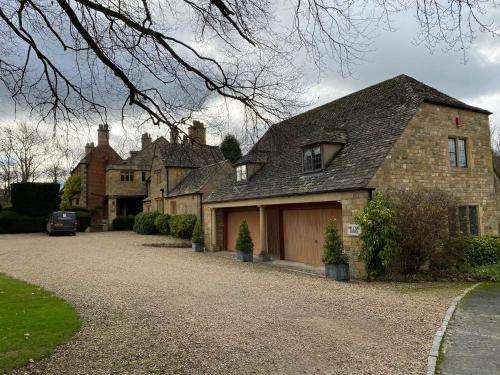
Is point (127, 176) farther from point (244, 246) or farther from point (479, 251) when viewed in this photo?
point (479, 251)

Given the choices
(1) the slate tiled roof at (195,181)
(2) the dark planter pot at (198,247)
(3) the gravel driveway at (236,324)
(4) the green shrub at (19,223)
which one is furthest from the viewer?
(4) the green shrub at (19,223)

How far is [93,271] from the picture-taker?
48.8ft

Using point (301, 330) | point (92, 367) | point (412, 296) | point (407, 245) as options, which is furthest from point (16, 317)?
point (407, 245)

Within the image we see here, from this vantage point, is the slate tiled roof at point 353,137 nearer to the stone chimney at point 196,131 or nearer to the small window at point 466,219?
the small window at point 466,219

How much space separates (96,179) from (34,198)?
932 cm

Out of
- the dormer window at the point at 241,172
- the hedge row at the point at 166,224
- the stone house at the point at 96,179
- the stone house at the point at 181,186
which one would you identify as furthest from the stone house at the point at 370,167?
the stone house at the point at 96,179

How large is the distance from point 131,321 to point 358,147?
10.7 m

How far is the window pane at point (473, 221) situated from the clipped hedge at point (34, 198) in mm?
33022

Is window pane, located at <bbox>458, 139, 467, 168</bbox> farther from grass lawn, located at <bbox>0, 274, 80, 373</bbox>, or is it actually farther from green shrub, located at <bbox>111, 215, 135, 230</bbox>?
green shrub, located at <bbox>111, 215, 135, 230</bbox>

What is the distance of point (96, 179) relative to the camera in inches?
1778

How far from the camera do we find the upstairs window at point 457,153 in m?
16.1

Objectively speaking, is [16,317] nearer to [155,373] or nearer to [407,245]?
[155,373]

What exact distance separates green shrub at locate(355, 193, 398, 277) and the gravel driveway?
85 centimetres

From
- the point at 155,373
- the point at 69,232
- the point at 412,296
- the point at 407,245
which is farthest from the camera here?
the point at 69,232
